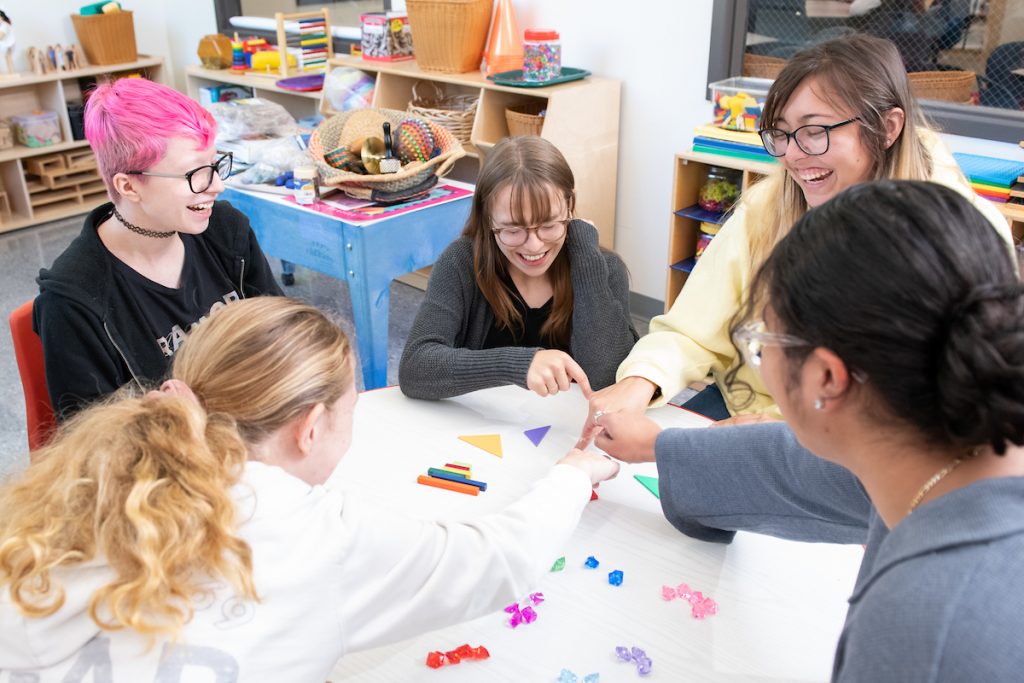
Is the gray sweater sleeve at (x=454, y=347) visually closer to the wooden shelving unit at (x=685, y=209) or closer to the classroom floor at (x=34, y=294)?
the classroom floor at (x=34, y=294)

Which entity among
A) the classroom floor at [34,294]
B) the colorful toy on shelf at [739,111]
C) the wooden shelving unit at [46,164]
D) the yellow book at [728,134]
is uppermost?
the colorful toy on shelf at [739,111]

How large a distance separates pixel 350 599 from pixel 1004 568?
631 mm

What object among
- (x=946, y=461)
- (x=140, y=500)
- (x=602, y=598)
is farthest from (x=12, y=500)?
(x=946, y=461)

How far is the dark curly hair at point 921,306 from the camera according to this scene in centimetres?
69

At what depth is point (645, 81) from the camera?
11.2 feet

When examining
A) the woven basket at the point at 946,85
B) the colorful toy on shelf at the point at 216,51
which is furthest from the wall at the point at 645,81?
the colorful toy on shelf at the point at 216,51

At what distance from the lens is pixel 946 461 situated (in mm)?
787

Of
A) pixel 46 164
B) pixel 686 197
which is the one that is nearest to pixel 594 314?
pixel 686 197

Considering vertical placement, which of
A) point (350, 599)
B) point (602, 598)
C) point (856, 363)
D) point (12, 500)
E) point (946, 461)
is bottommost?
point (602, 598)

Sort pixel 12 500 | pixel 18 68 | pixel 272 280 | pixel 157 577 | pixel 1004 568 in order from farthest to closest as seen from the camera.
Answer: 1. pixel 18 68
2. pixel 272 280
3. pixel 12 500
4. pixel 157 577
5. pixel 1004 568

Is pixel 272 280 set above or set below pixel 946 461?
below

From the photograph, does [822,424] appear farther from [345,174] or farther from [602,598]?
[345,174]

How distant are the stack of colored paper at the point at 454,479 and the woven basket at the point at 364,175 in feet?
4.80

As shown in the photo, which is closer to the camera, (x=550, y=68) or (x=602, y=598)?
(x=602, y=598)
